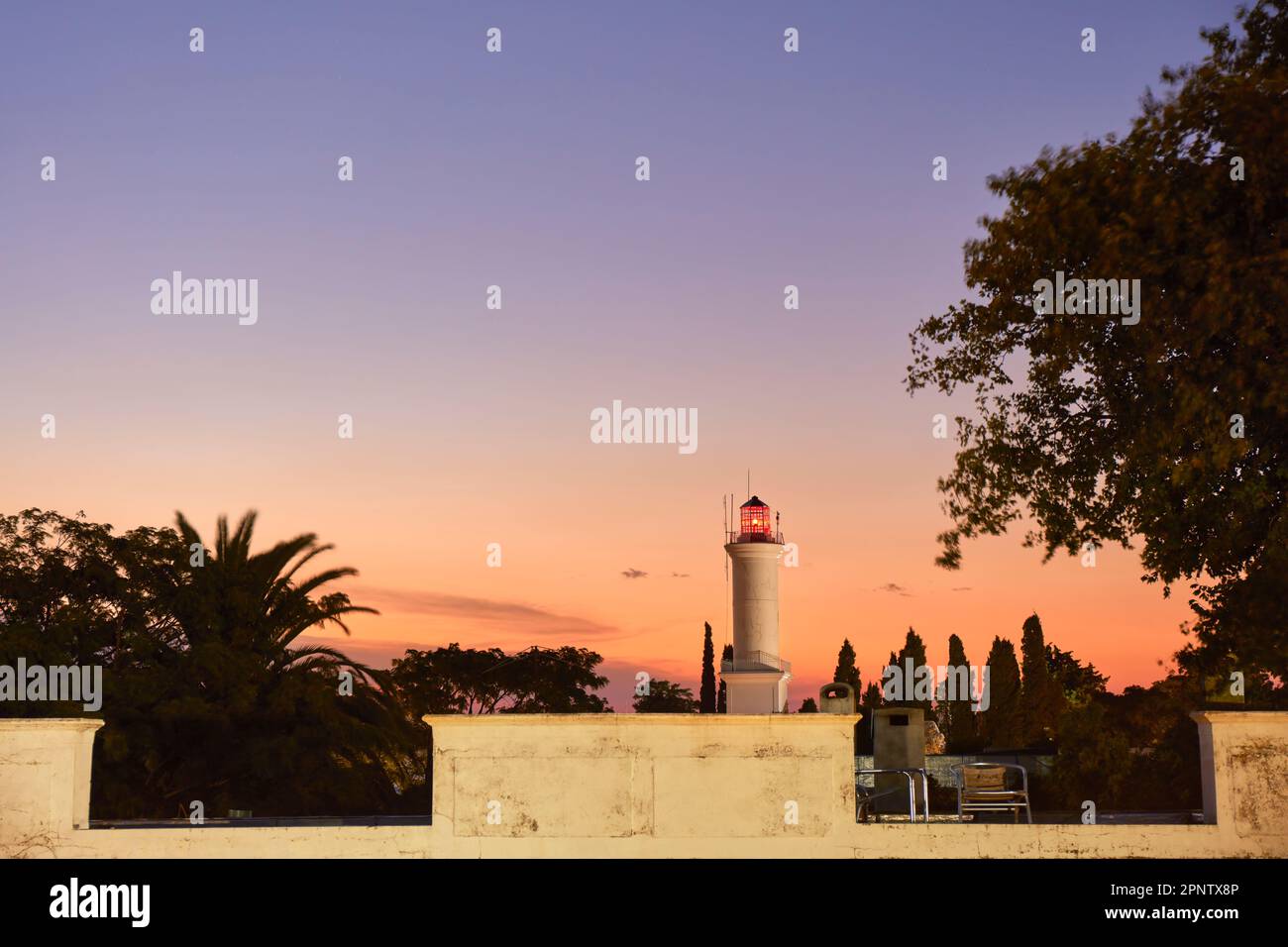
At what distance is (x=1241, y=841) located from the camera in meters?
13.1

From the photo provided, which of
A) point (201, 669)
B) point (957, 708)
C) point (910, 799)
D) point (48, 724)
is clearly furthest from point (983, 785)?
point (957, 708)

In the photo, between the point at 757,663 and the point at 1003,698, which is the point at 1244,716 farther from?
the point at 1003,698

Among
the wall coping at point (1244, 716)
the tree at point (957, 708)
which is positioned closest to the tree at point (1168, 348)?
the wall coping at point (1244, 716)

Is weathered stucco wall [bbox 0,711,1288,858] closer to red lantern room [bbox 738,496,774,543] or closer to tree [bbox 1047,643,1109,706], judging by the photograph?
red lantern room [bbox 738,496,774,543]

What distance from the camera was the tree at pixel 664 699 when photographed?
2680 inches

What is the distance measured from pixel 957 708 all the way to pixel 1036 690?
3.89 meters

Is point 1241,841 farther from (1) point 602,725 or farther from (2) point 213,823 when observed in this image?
(2) point 213,823

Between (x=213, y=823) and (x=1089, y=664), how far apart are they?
226 ft

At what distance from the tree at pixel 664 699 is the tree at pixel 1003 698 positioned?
15.6 meters

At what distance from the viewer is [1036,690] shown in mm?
62375

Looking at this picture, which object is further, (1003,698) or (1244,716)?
(1003,698)

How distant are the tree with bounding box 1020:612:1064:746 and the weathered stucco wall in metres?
48.4

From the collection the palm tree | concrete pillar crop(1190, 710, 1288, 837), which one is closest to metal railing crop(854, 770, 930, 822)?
concrete pillar crop(1190, 710, 1288, 837)
